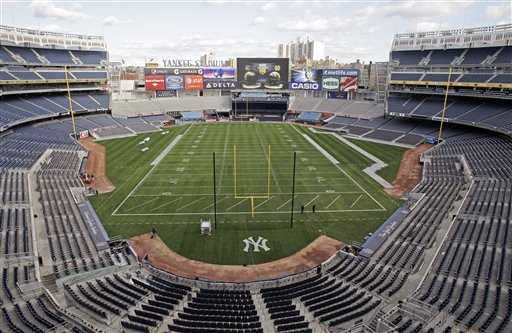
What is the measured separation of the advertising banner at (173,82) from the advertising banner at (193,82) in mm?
1560

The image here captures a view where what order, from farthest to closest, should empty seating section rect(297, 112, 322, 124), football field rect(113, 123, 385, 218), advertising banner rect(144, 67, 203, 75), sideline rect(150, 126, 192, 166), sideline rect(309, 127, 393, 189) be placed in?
advertising banner rect(144, 67, 203, 75) → empty seating section rect(297, 112, 322, 124) → sideline rect(150, 126, 192, 166) → sideline rect(309, 127, 393, 189) → football field rect(113, 123, 385, 218)

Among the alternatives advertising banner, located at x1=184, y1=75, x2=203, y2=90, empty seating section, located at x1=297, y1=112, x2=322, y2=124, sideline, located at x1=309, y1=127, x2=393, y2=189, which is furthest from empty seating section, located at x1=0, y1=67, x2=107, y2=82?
sideline, located at x1=309, y1=127, x2=393, y2=189

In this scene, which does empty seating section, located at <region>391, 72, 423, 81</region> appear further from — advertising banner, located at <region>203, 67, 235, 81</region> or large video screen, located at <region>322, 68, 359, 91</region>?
advertising banner, located at <region>203, 67, 235, 81</region>

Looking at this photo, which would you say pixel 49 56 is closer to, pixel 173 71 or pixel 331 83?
pixel 173 71

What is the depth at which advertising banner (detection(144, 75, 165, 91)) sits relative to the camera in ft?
263

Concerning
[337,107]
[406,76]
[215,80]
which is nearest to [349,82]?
[337,107]

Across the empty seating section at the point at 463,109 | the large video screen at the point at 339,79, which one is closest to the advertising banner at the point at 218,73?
the large video screen at the point at 339,79

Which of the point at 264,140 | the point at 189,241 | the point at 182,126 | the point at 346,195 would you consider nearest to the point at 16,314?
the point at 189,241

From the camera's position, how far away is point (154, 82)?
3191 inches

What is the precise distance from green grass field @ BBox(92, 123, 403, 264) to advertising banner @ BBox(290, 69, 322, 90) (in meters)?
30.4

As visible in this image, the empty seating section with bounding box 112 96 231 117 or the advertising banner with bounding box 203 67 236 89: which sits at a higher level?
the advertising banner with bounding box 203 67 236 89

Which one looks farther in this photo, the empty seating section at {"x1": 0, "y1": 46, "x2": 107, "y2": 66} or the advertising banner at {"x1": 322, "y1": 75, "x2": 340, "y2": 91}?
the advertising banner at {"x1": 322, "y1": 75, "x2": 340, "y2": 91}

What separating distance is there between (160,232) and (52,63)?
5357 centimetres

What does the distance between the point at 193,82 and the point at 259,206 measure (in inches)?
2355
